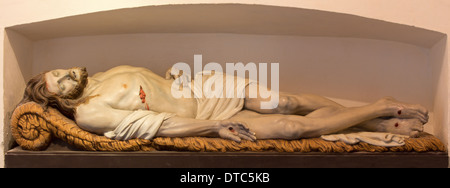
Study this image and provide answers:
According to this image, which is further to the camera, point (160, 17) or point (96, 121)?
point (160, 17)

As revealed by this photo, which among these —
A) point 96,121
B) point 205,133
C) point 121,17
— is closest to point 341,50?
point 205,133

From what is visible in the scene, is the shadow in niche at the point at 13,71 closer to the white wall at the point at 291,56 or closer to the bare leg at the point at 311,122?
the white wall at the point at 291,56

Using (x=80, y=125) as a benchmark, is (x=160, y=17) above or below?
above

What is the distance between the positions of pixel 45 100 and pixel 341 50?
220 centimetres

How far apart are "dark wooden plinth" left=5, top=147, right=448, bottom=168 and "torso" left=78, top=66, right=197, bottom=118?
34 cm

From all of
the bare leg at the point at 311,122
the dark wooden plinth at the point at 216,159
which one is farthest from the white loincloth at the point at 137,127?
the bare leg at the point at 311,122

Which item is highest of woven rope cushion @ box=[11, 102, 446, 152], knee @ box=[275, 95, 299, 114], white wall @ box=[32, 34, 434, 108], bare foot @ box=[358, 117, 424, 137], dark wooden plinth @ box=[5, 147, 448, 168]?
white wall @ box=[32, 34, 434, 108]

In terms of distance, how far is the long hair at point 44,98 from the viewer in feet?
10.4

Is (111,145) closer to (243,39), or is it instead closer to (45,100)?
(45,100)

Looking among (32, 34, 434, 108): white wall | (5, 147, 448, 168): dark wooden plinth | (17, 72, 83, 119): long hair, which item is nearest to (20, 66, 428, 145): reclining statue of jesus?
(17, 72, 83, 119): long hair

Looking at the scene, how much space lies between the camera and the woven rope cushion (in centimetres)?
308

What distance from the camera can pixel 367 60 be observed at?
3805 mm

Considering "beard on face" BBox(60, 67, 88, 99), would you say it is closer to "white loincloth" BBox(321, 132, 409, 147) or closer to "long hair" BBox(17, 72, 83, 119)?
"long hair" BBox(17, 72, 83, 119)

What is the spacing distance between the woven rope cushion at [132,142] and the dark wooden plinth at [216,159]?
0.13 ft
